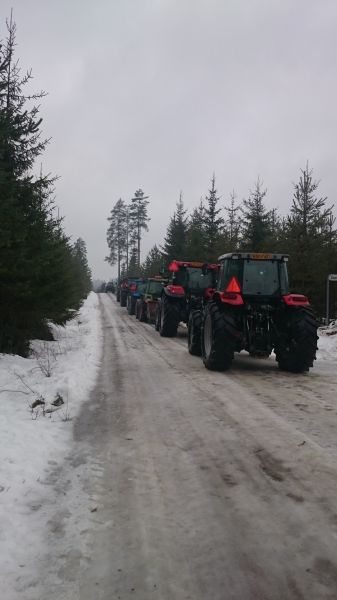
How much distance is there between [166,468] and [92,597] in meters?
1.80

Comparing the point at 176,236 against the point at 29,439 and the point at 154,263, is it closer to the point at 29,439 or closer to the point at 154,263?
the point at 154,263

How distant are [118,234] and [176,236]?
1507 inches

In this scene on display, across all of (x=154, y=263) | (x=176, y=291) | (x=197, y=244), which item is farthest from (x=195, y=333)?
(x=154, y=263)

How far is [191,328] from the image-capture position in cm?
1122

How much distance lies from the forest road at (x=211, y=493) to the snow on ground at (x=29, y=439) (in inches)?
13.6

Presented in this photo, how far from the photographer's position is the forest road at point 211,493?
2.56 metres

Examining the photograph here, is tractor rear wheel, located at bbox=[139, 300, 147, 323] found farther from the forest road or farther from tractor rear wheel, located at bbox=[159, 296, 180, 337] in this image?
the forest road

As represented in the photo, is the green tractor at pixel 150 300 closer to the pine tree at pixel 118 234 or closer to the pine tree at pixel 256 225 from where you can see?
the pine tree at pixel 256 225

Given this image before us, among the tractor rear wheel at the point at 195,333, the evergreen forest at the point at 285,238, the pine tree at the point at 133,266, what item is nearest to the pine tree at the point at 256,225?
the evergreen forest at the point at 285,238

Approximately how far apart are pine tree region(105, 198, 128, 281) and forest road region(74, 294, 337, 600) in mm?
67351

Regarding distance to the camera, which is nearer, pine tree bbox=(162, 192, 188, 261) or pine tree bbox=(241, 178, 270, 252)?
pine tree bbox=(241, 178, 270, 252)

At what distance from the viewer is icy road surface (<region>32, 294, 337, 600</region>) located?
2551 mm

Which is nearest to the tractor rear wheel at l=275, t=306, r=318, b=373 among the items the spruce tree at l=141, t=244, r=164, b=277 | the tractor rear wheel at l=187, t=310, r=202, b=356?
the tractor rear wheel at l=187, t=310, r=202, b=356

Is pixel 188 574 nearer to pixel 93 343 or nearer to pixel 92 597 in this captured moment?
pixel 92 597
